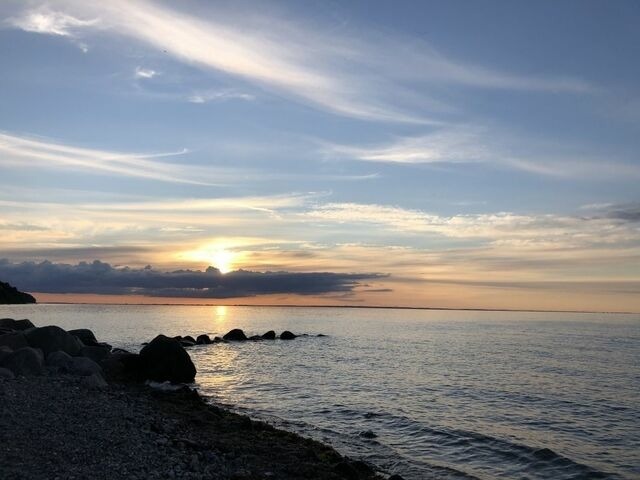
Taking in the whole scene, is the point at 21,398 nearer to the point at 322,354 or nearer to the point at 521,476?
the point at 521,476

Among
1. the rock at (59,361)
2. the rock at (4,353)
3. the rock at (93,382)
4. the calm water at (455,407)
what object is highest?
the rock at (4,353)

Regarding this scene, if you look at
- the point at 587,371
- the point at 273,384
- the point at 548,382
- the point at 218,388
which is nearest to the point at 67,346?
the point at 218,388

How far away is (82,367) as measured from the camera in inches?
1072

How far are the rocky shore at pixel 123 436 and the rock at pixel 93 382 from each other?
5cm

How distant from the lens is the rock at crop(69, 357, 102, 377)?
26.8 meters

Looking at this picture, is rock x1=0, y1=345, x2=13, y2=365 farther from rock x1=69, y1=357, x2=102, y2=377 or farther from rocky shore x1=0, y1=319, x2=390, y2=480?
rock x1=69, y1=357, x2=102, y2=377

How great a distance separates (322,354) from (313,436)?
1376 inches

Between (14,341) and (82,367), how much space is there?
6.35 meters

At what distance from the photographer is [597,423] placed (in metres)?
25.1

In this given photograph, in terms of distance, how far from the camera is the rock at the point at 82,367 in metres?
26.8

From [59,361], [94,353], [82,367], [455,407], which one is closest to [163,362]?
[94,353]

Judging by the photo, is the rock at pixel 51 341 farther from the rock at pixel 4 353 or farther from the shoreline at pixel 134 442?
the shoreline at pixel 134 442

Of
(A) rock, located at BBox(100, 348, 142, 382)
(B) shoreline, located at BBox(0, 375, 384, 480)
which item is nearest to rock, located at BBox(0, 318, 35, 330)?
(A) rock, located at BBox(100, 348, 142, 382)

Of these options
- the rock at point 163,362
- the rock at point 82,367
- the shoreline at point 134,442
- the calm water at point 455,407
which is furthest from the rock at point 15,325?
the shoreline at point 134,442
